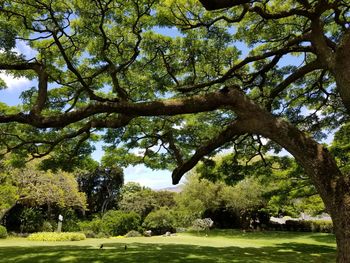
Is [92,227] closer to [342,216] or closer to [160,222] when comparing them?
[160,222]

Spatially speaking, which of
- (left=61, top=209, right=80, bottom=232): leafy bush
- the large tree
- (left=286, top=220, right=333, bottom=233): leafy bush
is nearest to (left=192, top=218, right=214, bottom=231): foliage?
(left=286, top=220, right=333, bottom=233): leafy bush

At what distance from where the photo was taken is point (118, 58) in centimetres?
1297

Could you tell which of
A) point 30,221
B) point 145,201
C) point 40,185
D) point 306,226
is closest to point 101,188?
point 145,201

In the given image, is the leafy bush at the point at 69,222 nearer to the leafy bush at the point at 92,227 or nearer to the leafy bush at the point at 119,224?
the leafy bush at the point at 92,227

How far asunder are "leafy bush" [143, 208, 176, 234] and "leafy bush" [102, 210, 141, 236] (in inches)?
42.7

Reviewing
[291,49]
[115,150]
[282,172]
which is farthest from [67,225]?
[291,49]

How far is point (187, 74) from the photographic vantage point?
13.9 m

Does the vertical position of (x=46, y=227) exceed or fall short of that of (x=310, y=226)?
it falls short

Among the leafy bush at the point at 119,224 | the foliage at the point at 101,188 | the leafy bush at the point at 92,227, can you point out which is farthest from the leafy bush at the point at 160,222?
the foliage at the point at 101,188

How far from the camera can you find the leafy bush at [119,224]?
1261 inches

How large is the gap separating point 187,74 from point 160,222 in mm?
23012

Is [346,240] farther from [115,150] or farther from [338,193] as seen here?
[115,150]

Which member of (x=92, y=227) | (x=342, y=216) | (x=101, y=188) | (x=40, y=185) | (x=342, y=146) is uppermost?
(x=101, y=188)

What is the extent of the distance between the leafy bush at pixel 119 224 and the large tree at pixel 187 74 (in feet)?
49.3
